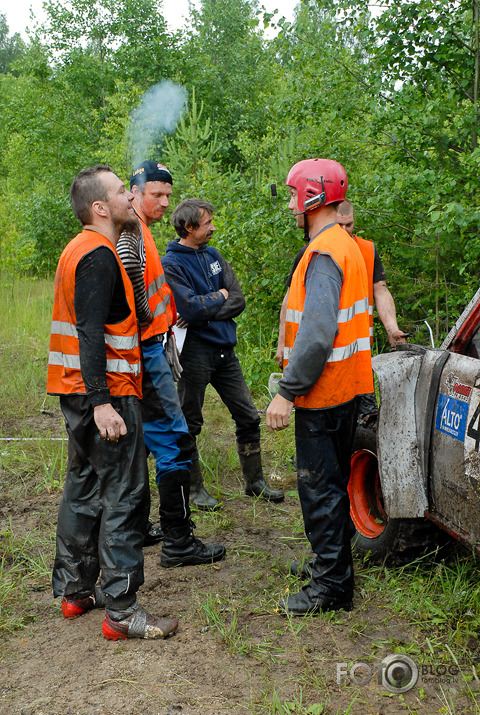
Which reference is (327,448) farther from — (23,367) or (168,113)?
(168,113)

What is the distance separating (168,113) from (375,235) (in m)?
16.3

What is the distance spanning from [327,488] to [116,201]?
1.65 m

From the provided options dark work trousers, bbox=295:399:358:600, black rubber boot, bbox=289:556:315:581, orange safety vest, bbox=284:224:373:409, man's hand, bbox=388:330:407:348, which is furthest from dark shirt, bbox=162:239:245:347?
black rubber boot, bbox=289:556:315:581

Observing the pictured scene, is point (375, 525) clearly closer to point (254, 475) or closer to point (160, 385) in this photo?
point (254, 475)

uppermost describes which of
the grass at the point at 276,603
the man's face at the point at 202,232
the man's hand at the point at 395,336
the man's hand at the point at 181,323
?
the man's face at the point at 202,232

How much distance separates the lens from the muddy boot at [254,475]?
4688 millimetres

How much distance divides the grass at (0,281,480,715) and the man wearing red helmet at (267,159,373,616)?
21cm

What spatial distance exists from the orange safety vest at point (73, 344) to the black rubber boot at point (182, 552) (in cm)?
112

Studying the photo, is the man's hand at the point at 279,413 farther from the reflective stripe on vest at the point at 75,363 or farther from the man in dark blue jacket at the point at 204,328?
the man in dark blue jacket at the point at 204,328

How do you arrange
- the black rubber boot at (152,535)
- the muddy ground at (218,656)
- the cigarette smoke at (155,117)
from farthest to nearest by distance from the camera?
the cigarette smoke at (155,117) → the black rubber boot at (152,535) → the muddy ground at (218,656)

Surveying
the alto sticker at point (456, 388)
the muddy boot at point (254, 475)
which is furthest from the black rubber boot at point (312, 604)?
the muddy boot at point (254, 475)

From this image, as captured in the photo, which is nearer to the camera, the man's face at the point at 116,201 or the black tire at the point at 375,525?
the man's face at the point at 116,201

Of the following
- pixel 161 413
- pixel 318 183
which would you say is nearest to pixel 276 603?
pixel 161 413

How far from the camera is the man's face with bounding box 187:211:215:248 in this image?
4.34 meters
